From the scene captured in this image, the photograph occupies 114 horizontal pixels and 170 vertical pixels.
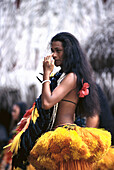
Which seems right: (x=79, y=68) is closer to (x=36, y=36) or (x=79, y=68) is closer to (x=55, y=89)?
(x=55, y=89)

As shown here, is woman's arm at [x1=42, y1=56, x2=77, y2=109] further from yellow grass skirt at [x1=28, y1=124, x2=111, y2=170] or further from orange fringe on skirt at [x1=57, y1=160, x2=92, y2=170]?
orange fringe on skirt at [x1=57, y1=160, x2=92, y2=170]

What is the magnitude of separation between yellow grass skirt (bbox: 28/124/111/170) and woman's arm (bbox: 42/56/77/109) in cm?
20

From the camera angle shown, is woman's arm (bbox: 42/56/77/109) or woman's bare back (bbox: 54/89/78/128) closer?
woman's arm (bbox: 42/56/77/109)

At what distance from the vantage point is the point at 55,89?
183 cm

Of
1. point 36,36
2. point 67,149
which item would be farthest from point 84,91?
point 36,36

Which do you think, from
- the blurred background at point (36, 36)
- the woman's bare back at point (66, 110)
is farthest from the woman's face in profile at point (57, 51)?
the blurred background at point (36, 36)

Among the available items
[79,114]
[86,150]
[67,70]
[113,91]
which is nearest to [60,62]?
[67,70]

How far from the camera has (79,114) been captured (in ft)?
6.93

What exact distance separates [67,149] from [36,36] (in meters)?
5.24

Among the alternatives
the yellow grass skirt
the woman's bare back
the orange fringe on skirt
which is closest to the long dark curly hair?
the woman's bare back

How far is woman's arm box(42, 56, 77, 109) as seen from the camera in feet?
5.82

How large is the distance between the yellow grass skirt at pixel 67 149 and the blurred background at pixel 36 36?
12.4 feet

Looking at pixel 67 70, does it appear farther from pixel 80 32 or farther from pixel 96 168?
pixel 80 32

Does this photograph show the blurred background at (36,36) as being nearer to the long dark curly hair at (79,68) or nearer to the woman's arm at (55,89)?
the long dark curly hair at (79,68)
